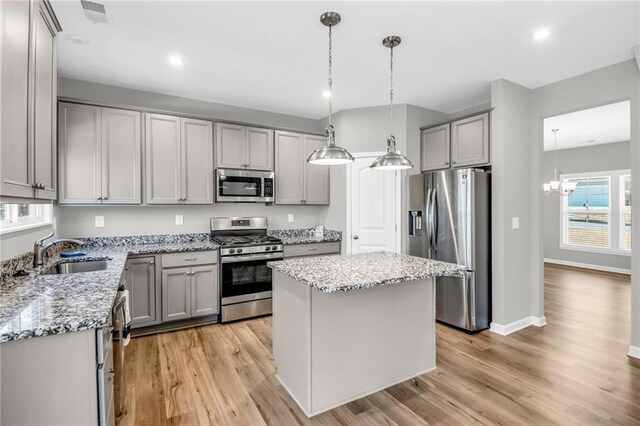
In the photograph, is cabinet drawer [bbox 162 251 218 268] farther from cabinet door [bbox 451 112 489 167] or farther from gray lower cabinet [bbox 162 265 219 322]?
cabinet door [bbox 451 112 489 167]

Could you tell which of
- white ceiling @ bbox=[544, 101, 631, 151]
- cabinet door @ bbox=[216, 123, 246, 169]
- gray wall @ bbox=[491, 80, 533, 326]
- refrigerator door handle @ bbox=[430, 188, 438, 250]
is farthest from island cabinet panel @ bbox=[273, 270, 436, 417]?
white ceiling @ bbox=[544, 101, 631, 151]

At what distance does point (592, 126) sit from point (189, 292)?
6.67 meters

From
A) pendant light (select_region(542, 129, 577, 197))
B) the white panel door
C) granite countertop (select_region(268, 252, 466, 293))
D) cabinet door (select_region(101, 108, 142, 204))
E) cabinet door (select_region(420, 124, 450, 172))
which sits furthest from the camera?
pendant light (select_region(542, 129, 577, 197))

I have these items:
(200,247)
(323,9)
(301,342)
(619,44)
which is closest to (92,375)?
Result: (301,342)

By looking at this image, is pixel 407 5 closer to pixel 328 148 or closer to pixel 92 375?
pixel 328 148

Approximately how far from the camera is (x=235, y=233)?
4316 millimetres

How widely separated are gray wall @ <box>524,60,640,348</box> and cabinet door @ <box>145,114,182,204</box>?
4.13m

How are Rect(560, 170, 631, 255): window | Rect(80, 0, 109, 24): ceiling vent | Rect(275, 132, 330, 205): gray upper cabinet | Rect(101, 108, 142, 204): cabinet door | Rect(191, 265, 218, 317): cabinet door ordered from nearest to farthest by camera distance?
Rect(80, 0, 109, 24): ceiling vent < Rect(101, 108, 142, 204): cabinet door < Rect(191, 265, 218, 317): cabinet door < Rect(275, 132, 330, 205): gray upper cabinet < Rect(560, 170, 631, 255): window

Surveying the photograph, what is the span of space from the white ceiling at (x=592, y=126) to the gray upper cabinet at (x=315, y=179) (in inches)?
129

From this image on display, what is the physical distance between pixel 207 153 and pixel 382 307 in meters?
2.78

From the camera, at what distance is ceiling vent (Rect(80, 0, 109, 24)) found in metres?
2.22

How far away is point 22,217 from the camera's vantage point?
2.57 metres

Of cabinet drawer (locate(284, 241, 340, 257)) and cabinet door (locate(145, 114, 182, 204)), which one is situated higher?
cabinet door (locate(145, 114, 182, 204))

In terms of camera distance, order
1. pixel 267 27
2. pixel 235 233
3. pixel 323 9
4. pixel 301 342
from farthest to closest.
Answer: pixel 235 233 < pixel 267 27 < pixel 323 9 < pixel 301 342
